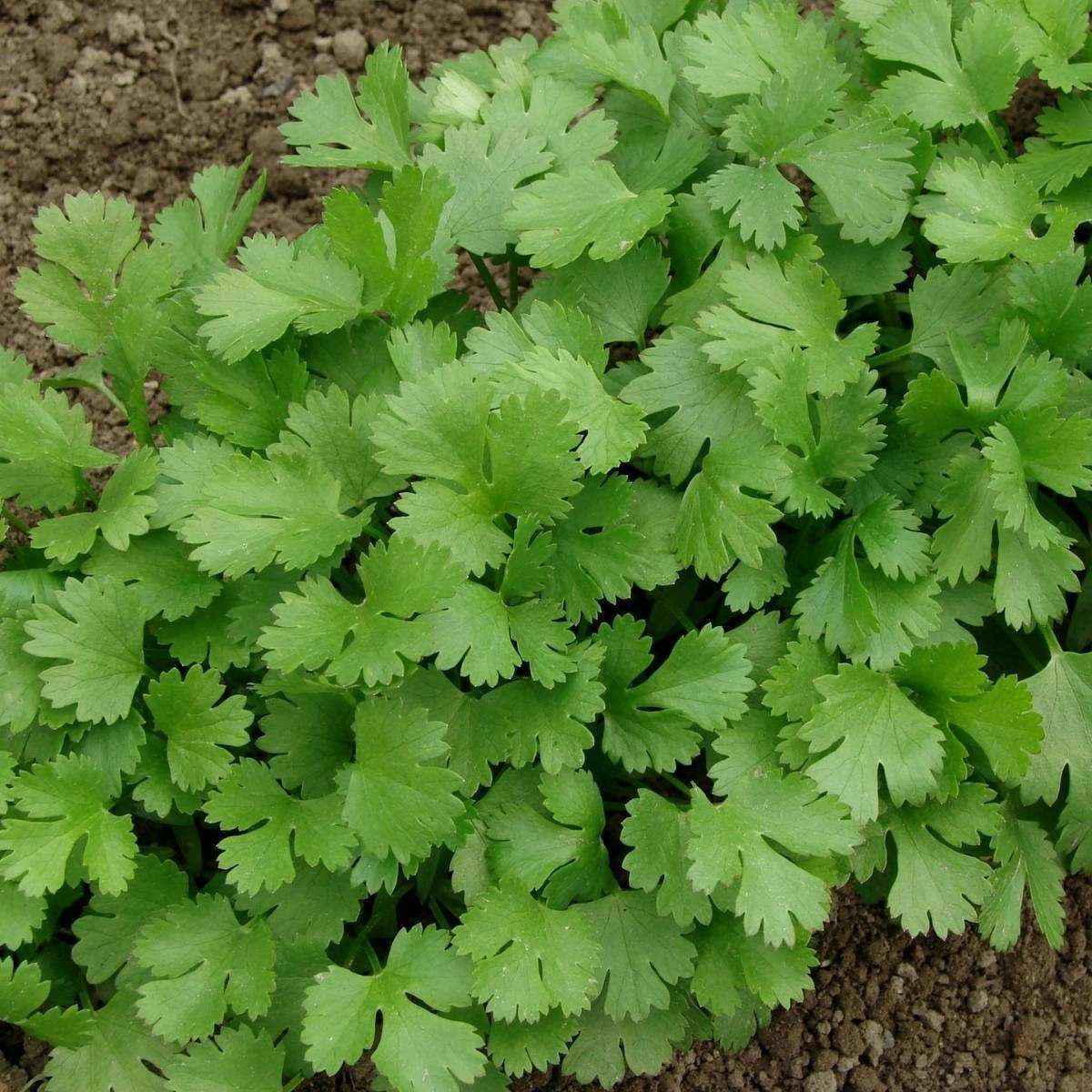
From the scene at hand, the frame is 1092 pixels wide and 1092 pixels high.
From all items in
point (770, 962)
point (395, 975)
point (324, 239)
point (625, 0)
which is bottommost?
point (770, 962)

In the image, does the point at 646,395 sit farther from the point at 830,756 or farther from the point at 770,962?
the point at 770,962

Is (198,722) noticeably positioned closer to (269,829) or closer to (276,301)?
(269,829)

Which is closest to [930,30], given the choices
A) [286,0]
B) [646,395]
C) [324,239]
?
[646,395]

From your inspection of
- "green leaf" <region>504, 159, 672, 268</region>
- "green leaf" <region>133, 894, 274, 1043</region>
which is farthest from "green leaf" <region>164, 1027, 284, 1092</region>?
"green leaf" <region>504, 159, 672, 268</region>

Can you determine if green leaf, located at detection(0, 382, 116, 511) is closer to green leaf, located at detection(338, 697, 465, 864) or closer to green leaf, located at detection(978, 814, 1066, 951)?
green leaf, located at detection(338, 697, 465, 864)

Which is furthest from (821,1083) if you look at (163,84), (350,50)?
(163,84)

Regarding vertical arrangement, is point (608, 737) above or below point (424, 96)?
below
